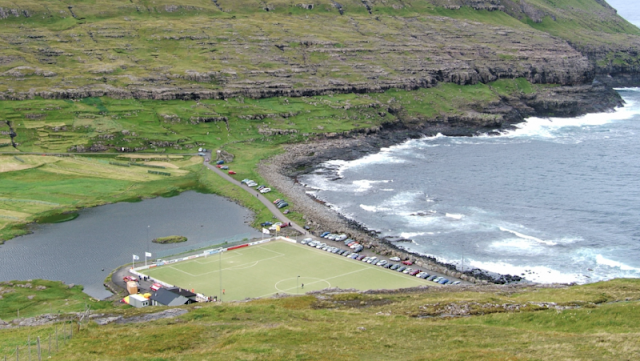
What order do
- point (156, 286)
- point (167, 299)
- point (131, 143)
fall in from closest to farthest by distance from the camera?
point (167, 299) < point (156, 286) < point (131, 143)

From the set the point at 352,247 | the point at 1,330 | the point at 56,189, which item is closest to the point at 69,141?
the point at 56,189

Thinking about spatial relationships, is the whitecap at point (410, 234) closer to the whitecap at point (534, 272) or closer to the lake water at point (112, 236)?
the whitecap at point (534, 272)

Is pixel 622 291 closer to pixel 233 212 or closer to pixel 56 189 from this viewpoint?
pixel 233 212

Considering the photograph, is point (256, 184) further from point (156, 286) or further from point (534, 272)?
point (534, 272)

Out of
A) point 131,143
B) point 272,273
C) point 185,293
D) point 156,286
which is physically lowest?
point 156,286

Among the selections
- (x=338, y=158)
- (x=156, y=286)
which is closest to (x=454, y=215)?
(x=338, y=158)

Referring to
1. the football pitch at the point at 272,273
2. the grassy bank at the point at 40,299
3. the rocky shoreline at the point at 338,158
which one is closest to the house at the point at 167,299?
the football pitch at the point at 272,273

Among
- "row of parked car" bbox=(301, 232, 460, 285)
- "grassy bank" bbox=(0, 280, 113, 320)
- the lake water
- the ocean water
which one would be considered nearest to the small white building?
"grassy bank" bbox=(0, 280, 113, 320)
